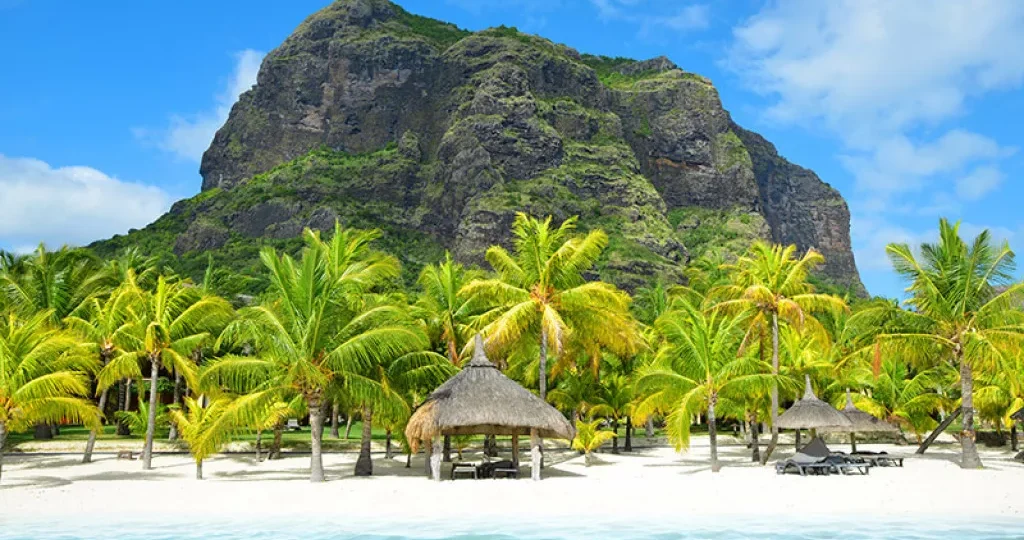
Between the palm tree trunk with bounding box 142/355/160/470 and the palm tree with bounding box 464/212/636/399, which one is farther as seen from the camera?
the palm tree with bounding box 464/212/636/399

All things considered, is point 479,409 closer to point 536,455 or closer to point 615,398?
point 536,455

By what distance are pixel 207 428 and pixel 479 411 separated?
21.6 ft

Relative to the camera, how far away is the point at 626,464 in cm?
2705

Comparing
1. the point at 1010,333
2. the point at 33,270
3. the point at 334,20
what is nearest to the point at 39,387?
the point at 33,270

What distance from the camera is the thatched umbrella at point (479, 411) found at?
65.0 ft

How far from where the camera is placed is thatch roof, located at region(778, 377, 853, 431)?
24444 mm

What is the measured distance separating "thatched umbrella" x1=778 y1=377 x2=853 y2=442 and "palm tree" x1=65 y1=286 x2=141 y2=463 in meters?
19.3

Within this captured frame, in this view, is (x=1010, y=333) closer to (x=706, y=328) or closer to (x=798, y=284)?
(x=798, y=284)

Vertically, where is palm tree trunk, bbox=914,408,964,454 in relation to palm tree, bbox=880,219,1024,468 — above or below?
below

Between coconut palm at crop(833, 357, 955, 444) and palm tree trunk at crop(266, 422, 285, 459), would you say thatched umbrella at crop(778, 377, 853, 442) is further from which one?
palm tree trunk at crop(266, 422, 285, 459)

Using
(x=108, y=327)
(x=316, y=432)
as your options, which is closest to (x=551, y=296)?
(x=316, y=432)

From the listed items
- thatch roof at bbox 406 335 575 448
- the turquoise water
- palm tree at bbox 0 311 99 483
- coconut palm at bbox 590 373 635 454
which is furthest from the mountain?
the turquoise water

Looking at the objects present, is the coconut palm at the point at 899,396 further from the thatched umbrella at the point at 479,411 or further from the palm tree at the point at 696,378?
the thatched umbrella at the point at 479,411

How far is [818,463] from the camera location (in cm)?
2178
